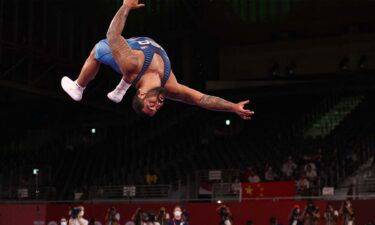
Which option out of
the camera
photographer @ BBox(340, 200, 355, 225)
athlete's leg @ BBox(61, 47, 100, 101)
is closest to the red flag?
photographer @ BBox(340, 200, 355, 225)

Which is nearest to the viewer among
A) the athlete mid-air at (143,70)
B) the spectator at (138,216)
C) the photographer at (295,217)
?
the athlete mid-air at (143,70)

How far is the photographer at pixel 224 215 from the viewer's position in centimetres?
2030

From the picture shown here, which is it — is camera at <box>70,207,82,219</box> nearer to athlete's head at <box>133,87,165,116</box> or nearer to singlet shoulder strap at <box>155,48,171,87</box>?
singlet shoulder strap at <box>155,48,171,87</box>

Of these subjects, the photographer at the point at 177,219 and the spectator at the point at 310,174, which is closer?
the photographer at the point at 177,219

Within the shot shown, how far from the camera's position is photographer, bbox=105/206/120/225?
23.0m

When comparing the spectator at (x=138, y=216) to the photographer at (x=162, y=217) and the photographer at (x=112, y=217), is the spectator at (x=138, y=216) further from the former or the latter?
the photographer at (x=162, y=217)

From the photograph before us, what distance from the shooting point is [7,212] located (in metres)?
25.9

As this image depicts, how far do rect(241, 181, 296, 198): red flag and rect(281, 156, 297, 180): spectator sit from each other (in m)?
1.86

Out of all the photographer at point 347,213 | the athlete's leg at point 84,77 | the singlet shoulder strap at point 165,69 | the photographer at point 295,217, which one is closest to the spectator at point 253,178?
the photographer at point 295,217

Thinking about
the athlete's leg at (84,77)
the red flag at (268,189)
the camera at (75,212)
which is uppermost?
the athlete's leg at (84,77)

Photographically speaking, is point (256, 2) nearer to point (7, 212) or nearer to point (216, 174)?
point (216, 174)

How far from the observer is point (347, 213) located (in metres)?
19.4

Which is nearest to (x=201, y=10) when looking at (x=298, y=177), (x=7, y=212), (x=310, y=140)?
(x=310, y=140)

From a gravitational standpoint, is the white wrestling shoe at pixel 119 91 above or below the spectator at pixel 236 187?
above
